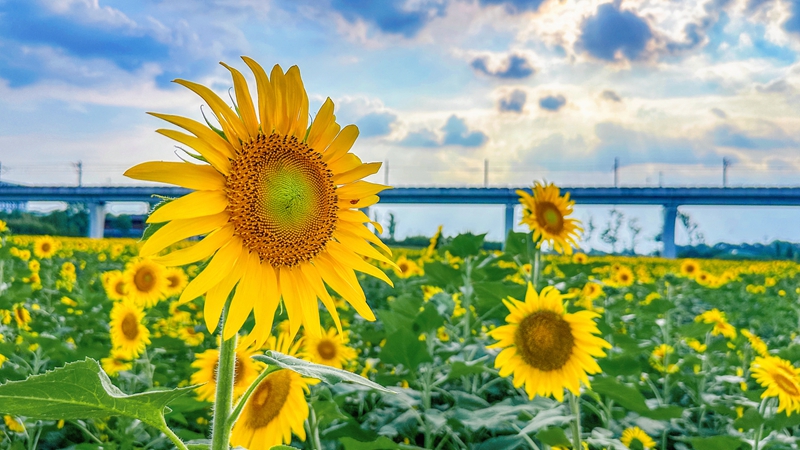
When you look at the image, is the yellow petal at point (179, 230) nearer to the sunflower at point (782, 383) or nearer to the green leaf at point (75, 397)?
the green leaf at point (75, 397)

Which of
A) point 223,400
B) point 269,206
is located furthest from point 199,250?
point 223,400

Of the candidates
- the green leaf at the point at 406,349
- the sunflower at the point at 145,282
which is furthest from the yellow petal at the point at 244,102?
the sunflower at the point at 145,282

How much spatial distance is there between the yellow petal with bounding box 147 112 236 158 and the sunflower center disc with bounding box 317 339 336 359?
235cm

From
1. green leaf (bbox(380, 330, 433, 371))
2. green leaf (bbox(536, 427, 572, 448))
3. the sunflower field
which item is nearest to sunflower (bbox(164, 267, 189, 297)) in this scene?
the sunflower field

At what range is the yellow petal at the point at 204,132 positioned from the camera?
1145 mm

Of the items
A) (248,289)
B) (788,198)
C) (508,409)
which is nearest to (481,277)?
(508,409)

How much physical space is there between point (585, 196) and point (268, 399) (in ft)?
162

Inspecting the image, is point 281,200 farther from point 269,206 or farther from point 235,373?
point 235,373

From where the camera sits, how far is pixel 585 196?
49031mm

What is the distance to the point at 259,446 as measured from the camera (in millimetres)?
1951

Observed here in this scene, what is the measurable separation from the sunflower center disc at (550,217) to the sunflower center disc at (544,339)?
1.14 metres

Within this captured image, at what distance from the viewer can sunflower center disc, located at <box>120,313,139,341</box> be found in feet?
12.2

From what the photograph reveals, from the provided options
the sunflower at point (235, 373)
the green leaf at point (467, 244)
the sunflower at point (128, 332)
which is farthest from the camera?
the green leaf at point (467, 244)

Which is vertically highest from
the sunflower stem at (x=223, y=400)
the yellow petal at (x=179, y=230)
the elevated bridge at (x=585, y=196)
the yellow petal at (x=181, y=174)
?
the elevated bridge at (x=585, y=196)
